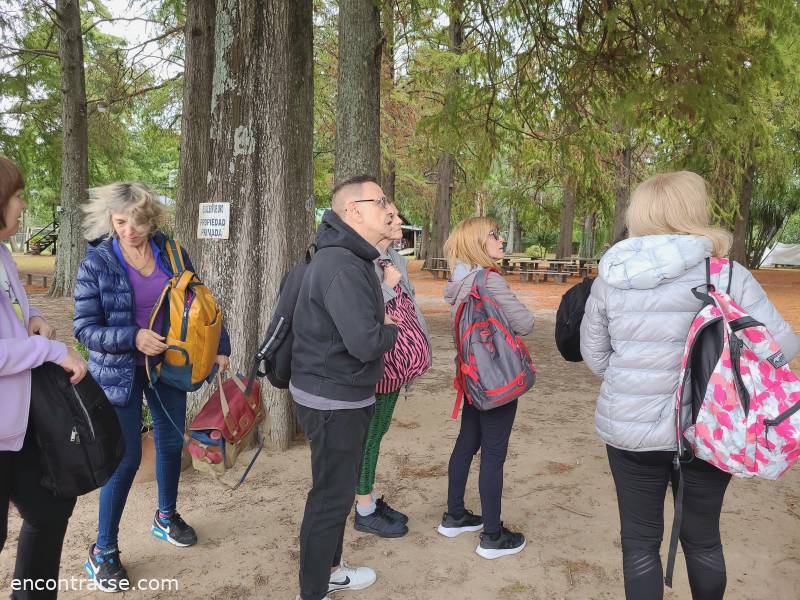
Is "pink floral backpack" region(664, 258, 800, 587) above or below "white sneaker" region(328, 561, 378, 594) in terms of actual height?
above

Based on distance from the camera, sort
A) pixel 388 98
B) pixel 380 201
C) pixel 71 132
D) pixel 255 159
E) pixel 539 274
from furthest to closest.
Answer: pixel 539 274 → pixel 388 98 → pixel 71 132 → pixel 255 159 → pixel 380 201

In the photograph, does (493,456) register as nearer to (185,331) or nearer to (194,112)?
(185,331)

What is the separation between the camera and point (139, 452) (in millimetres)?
2773

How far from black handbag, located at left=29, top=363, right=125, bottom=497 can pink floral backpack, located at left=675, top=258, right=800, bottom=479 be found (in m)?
1.98

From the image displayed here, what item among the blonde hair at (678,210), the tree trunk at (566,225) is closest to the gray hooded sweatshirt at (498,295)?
the blonde hair at (678,210)

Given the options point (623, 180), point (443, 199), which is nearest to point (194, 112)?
point (443, 199)

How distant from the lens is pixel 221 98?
13.9 ft

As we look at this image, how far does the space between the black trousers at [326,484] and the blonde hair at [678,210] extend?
4.23ft

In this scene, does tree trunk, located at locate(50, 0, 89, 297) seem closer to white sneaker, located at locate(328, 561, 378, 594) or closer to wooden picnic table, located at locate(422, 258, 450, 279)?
wooden picnic table, located at locate(422, 258, 450, 279)

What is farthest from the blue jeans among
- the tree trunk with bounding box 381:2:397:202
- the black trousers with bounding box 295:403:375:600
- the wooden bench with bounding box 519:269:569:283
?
the wooden bench with bounding box 519:269:569:283

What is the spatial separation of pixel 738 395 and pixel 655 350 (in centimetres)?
28

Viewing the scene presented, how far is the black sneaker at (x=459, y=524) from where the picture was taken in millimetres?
3217

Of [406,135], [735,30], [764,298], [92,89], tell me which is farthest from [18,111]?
[764,298]

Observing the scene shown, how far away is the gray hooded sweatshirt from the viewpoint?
2988 mm
